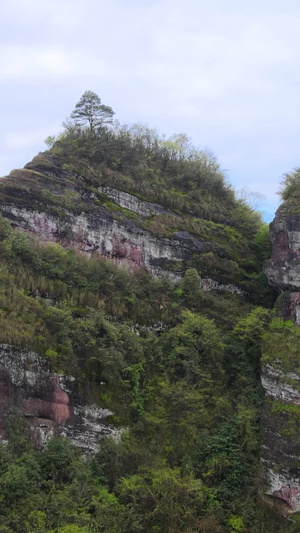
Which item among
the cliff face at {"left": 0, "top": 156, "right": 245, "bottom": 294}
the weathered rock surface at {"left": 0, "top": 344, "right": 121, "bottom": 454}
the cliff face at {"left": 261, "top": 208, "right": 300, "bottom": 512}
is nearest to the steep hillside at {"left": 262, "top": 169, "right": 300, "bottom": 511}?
the cliff face at {"left": 261, "top": 208, "right": 300, "bottom": 512}

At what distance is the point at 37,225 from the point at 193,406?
11384mm

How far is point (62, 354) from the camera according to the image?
878 inches

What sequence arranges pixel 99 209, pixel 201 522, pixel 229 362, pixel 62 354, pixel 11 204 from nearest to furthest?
pixel 201 522 → pixel 62 354 → pixel 229 362 → pixel 11 204 → pixel 99 209

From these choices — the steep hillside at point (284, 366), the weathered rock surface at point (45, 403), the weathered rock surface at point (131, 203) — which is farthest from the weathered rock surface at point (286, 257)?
the weathered rock surface at point (45, 403)

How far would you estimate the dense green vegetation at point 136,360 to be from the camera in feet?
62.6

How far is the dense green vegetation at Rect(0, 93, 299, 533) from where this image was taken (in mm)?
19078

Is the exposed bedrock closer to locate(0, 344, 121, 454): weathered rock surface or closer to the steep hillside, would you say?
the steep hillside

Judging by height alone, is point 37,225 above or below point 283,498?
Answer: above

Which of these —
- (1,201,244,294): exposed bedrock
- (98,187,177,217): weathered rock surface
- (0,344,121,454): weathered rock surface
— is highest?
(98,187,177,217): weathered rock surface

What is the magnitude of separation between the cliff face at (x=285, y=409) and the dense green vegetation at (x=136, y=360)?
567 mm

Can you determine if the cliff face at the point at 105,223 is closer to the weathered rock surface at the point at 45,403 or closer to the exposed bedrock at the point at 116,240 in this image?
the exposed bedrock at the point at 116,240

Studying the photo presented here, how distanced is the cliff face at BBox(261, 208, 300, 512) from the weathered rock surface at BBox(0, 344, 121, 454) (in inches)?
225

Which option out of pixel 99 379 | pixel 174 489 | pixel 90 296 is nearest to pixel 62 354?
pixel 99 379

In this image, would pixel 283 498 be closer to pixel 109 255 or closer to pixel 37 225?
pixel 109 255
